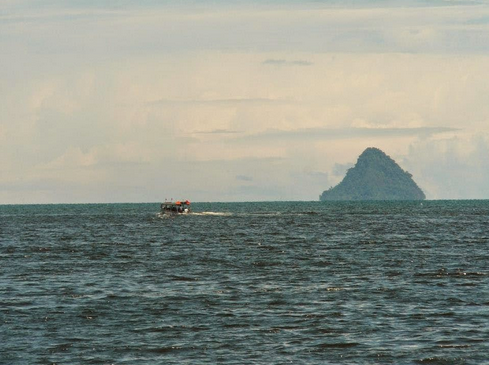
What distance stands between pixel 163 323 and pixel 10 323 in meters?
6.40

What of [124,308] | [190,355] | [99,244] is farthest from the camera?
[99,244]

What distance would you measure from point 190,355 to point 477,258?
41483 millimetres

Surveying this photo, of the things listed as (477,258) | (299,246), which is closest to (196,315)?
(477,258)

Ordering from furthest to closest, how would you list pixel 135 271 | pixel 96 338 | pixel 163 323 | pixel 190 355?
pixel 135 271 < pixel 163 323 < pixel 96 338 < pixel 190 355

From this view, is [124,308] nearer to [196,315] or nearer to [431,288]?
[196,315]

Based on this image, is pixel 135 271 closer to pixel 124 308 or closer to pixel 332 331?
pixel 124 308

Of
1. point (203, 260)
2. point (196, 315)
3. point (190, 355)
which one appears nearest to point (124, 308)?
point (196, 315)

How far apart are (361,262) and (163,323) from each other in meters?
29.7

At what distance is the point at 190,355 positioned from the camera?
99.7 feet

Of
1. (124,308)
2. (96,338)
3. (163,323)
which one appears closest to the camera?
(96,338)

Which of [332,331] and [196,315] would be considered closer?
[332,331]

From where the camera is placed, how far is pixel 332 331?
34250mm

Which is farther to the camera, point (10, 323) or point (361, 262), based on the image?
point (361, 262)

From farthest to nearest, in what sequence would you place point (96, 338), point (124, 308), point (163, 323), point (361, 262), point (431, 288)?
point (361, 262) → point (431, 288) → point (124, 308) → point (163, 323) → point (96, 338)
